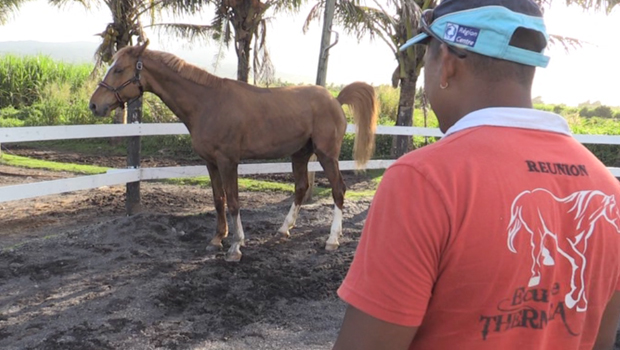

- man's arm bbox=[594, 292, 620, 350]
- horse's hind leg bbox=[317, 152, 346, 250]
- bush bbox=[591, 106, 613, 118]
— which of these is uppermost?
bush bbox=[591, 106, 613, 118]

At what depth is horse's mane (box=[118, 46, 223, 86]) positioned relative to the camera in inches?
221

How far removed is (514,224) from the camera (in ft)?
3.35

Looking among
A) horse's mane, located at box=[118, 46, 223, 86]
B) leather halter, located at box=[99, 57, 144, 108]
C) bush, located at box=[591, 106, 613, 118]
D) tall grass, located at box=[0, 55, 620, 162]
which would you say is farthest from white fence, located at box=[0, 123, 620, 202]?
bush, located at box=[591, 106, 613, 118]

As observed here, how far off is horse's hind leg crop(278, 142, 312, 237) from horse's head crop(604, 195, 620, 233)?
5.37 meters

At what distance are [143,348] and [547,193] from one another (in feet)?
10.4

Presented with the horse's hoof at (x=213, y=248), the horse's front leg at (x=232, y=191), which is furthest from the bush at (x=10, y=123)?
the horse's front leg at (x=232, y=191)

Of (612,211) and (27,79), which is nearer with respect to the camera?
(612,211)

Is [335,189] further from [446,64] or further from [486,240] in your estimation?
[486,240]

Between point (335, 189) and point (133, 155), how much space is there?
2510mm

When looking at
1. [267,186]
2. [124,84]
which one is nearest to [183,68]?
[124,84]

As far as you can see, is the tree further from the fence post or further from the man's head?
the man's head

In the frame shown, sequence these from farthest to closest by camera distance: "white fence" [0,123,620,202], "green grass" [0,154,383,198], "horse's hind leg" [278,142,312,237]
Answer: "green grass" [0,154,383,198]
"horse's hind leg" [278,142,312,237]
"white fence" [0,123,620,202]

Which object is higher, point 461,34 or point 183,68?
point 183,68

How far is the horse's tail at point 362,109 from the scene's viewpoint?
707cm
